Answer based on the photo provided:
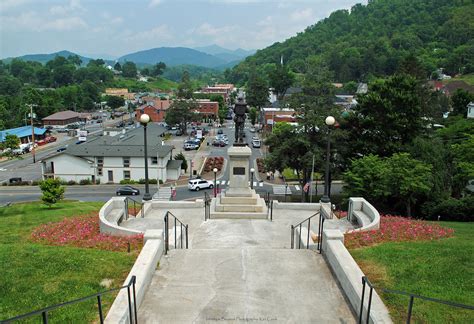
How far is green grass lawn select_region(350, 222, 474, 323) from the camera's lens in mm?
6570

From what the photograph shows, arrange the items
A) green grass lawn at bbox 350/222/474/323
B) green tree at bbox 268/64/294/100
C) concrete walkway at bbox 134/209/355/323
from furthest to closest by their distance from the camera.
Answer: green tree at bbox 268/64/294/100 → concrete walkway at bbox 134/209/355/323 → green grass lawn at bbox 350/222/474/323

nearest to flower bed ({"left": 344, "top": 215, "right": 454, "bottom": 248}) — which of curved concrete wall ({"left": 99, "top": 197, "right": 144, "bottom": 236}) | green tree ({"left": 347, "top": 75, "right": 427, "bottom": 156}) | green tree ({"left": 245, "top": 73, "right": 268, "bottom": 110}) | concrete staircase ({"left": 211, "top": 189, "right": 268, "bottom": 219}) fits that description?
concrete staircase ({"left": 211, "top": 189, "right": 268, "bottom": 219})

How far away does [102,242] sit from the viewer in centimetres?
1163

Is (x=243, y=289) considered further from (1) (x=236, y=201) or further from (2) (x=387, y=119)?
(2) (x=387, y=119)

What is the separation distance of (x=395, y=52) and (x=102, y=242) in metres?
165

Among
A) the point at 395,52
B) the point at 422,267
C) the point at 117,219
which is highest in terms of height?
the point at 395,52

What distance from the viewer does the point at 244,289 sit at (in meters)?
8.31

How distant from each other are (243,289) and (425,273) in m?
A: 3.70

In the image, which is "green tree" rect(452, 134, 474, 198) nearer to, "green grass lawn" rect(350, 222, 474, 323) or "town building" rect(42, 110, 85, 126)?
"green grass lawn" rect(350, 222, 474, 323)

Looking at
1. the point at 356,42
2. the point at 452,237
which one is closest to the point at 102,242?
the point at 452,237

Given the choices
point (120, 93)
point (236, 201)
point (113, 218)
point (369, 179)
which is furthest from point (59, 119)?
point (113, 218)

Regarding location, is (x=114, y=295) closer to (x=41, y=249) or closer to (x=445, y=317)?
(x=41, y=249)

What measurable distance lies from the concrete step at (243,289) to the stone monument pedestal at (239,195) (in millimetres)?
7383

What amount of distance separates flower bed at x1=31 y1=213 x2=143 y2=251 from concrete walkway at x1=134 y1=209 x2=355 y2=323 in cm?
177
